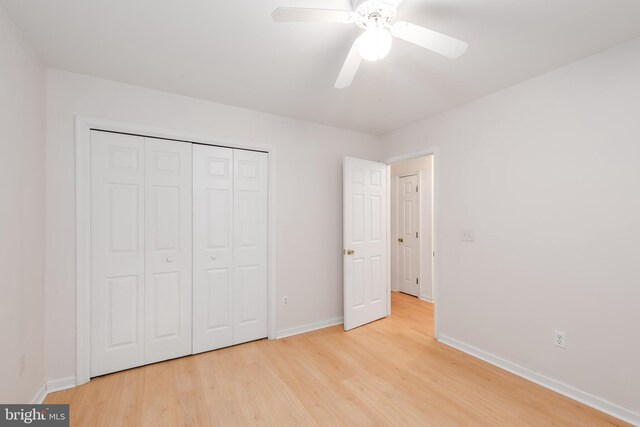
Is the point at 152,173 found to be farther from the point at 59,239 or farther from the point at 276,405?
the point at 276,405

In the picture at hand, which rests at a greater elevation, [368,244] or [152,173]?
[152,173]

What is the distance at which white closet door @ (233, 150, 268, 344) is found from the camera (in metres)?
2.91

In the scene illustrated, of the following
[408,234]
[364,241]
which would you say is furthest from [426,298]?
[364,241]

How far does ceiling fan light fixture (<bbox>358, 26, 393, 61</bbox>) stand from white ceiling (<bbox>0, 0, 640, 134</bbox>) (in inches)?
12.6

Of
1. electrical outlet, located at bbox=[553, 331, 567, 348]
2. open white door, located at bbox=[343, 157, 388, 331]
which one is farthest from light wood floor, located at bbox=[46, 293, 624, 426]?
open white door, located at bbox=[343, 157, 388, 331]

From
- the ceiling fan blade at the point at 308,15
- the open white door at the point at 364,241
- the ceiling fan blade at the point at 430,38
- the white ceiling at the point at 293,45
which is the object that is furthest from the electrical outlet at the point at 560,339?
the ceiling fan blade at the point at 308,15

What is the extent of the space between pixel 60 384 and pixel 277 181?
94.9 inches

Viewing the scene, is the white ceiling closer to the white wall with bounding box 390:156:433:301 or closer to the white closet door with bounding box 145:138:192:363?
the white closet door with bounding box 145:138:192:363

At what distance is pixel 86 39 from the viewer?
5.92 feet

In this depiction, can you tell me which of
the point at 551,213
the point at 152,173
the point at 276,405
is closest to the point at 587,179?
the point at 551,213

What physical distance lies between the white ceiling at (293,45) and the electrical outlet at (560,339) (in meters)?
2.01

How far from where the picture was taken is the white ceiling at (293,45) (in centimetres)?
154

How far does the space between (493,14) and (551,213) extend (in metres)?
1.52

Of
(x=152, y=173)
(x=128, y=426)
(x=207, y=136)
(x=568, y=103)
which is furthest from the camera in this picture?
(x=207, y=136)
